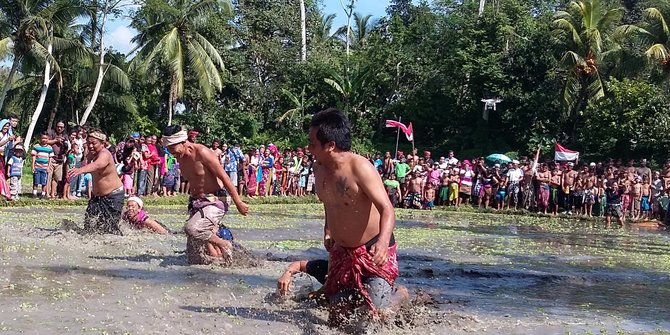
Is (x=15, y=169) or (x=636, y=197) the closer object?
(x=15, y=169)

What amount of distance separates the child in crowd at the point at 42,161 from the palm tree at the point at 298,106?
21.3m

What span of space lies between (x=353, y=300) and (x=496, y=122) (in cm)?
3325

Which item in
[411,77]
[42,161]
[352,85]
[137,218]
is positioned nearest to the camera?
[137,218]

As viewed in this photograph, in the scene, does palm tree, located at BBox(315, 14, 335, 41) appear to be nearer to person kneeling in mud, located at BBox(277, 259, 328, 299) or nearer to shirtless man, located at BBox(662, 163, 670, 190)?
shirtless man, located at BBox(662, 163, 670, 190)

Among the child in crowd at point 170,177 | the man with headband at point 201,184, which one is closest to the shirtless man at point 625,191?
the child in crowd at point 170,177

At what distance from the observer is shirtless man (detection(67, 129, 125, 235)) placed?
10898mm

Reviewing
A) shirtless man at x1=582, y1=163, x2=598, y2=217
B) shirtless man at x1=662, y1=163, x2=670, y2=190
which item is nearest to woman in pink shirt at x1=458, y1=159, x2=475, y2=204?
shirtless man at x1=582, y1=163, x2=598, y2=217

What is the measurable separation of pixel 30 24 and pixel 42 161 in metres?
12.9

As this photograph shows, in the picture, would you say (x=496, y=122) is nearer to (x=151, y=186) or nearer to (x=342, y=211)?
(x=151, y=186)

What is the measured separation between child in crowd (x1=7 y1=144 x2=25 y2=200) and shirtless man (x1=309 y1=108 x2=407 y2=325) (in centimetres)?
1261

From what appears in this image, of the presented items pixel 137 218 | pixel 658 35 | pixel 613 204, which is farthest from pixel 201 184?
pixel 658 35

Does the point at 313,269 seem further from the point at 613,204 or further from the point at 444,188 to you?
the point at 444,188

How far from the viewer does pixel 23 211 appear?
598 inches

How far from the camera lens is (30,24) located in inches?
1121
